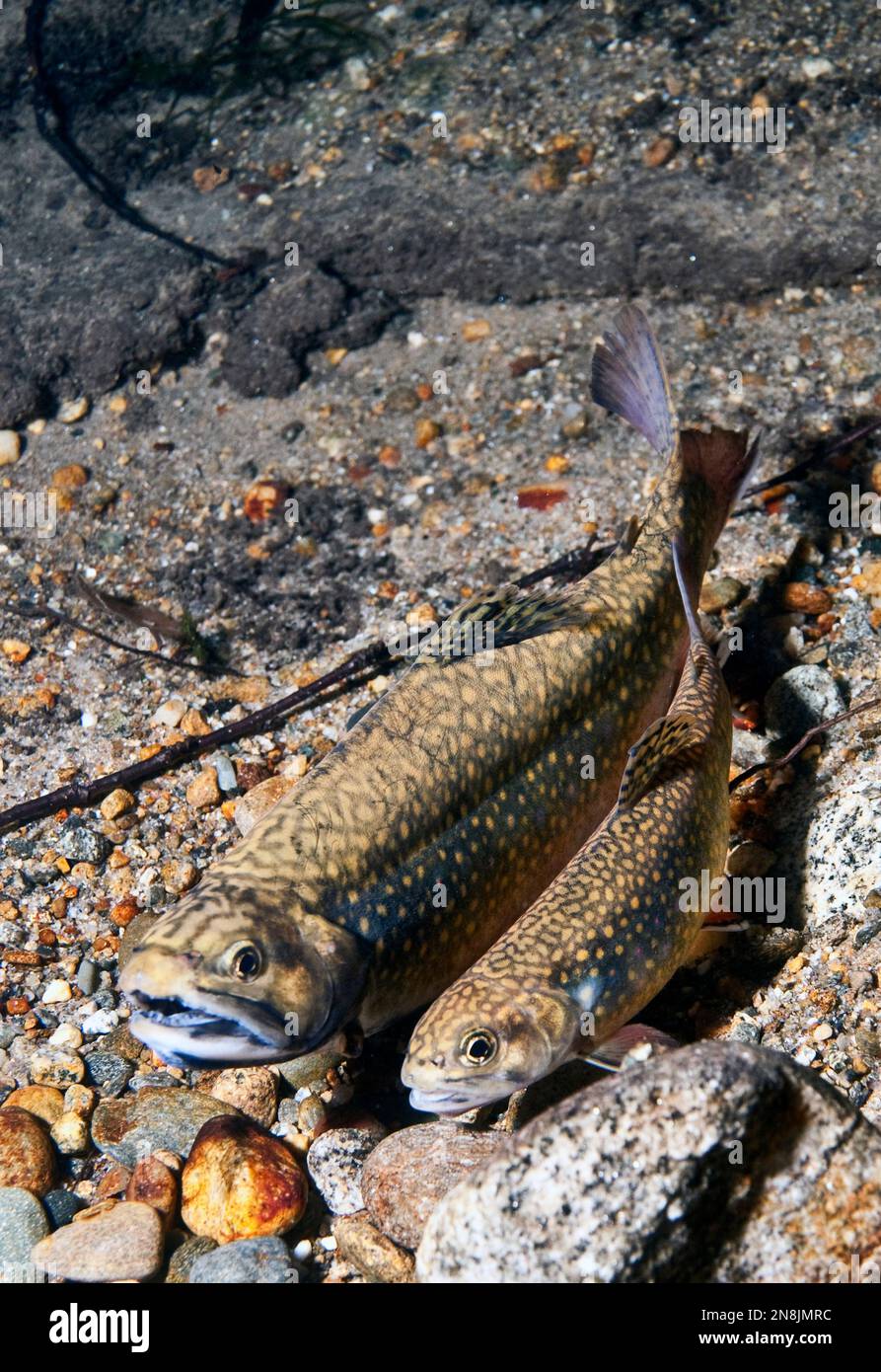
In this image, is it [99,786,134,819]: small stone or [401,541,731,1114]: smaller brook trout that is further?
[99,786,134,819]: small stone

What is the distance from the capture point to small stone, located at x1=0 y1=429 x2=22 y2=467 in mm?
7254

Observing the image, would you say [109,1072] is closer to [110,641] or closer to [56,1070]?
[56,1070]

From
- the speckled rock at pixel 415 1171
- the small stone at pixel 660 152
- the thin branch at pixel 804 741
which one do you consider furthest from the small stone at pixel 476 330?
the speckled rock at pixel 415 1171

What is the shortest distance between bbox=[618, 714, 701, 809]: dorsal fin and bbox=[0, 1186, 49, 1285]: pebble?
270 cm

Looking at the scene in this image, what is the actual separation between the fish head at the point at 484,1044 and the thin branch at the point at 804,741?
1765 mm

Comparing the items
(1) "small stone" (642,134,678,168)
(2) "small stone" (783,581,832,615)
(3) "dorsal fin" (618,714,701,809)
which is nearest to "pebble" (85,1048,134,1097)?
(3) "dorsal fin" (618,714,701,809)

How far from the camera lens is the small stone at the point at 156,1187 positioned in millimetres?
4039

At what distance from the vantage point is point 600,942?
3857 millimetres

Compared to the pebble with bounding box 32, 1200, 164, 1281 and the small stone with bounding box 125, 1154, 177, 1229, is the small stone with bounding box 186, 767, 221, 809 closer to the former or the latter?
the small stone with bounding box 125, 1154, 177, 1229

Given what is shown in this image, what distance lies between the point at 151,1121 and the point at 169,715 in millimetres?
2303

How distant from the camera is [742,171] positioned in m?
7.78

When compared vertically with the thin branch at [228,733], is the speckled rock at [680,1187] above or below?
above

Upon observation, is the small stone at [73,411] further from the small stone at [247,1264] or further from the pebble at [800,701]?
the small stone at [247,1264]

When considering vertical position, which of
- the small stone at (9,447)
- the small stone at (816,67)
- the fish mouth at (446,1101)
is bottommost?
the fish mouth at (446,1101)
